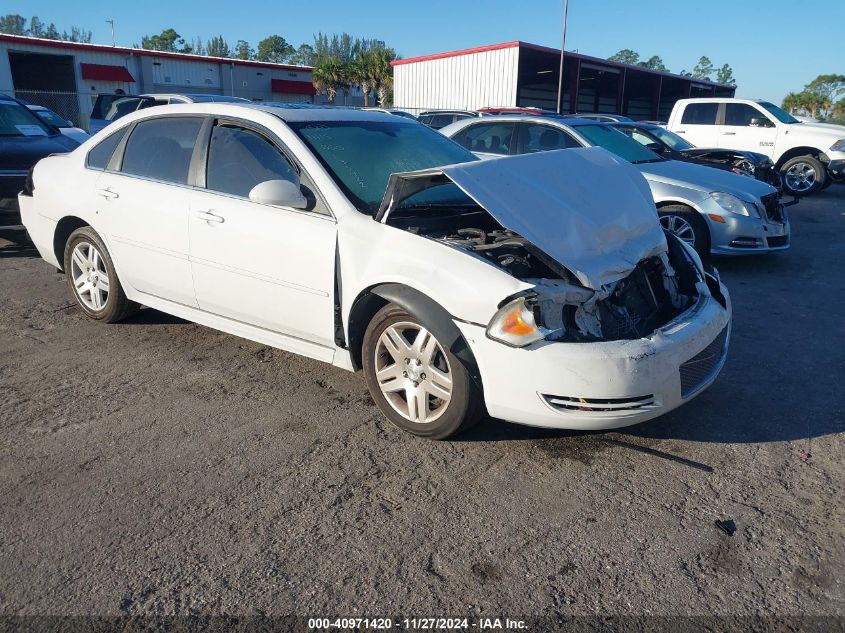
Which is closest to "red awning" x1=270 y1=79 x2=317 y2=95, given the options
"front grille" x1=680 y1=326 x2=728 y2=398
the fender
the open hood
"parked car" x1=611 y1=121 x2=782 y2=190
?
"parked car" x1=611 y1=121 x2=782 y2=190

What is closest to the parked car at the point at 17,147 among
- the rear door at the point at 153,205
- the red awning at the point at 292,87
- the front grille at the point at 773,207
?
the rear door at the point at 153,205

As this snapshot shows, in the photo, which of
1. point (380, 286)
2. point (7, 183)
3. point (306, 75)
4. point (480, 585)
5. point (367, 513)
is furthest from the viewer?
point (306, 75)

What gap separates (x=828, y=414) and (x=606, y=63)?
96.8 ft

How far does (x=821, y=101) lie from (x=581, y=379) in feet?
221

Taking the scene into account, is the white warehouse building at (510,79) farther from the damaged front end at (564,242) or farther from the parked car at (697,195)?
the damaged front end at (564,242)

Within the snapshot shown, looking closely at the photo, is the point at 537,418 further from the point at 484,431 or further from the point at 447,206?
the point at 447,206

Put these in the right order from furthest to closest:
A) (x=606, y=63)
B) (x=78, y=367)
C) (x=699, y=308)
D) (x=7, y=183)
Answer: (x=606, y=63) → (x=7, y=183) → (x=78, y=367) → (x=699, y=308)

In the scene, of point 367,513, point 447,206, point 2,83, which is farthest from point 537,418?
point 2,83

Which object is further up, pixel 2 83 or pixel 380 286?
pixel 2 83

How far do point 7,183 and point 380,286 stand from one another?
5965 mm

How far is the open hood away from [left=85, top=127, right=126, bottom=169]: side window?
2.58 metres

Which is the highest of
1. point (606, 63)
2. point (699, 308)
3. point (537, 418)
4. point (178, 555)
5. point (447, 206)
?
point (606, 63)

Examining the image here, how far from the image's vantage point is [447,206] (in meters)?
4.18

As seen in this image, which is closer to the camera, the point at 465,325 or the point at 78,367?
the point at 465,325
